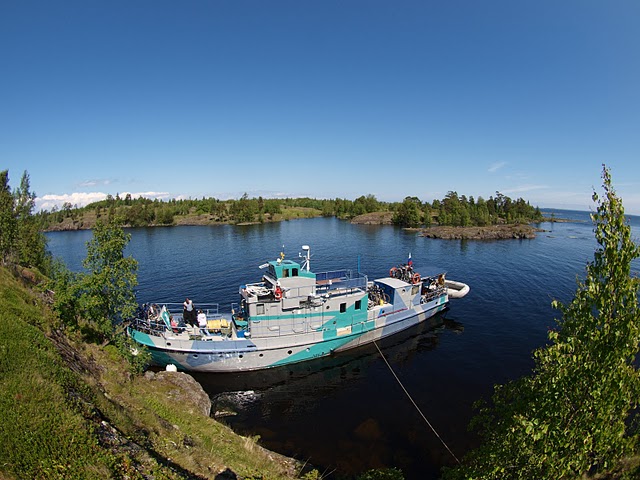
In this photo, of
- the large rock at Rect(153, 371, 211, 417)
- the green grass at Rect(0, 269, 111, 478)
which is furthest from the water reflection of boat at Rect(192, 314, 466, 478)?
the green grass at Rect(0, 269, 111, 478)

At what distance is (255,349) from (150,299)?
22552 mm

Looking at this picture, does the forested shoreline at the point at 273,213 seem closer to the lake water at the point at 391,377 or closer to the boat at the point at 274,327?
the lake water at the point at 391,377

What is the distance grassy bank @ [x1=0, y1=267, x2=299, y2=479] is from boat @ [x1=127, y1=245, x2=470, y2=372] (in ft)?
19.9

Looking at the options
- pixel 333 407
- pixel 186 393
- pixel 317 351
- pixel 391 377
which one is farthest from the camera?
pixel 317 351

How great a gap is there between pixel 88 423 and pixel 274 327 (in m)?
17.4

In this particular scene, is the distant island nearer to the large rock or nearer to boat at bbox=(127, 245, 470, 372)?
boat at bbox=(127, 245, 470, 372)

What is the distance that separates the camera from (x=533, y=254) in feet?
237

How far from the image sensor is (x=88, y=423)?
9.38m

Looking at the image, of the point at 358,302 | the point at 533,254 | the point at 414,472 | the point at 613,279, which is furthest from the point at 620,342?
the point at 533,254

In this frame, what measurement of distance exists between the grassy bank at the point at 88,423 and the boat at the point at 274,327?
6074mm

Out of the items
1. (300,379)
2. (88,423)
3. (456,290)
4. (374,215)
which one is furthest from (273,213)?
(88,423)

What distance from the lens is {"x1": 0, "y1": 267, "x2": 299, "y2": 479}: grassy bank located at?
7926mm

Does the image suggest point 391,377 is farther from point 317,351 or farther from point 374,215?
point 374,215

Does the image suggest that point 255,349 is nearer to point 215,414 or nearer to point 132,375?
point 215,414
